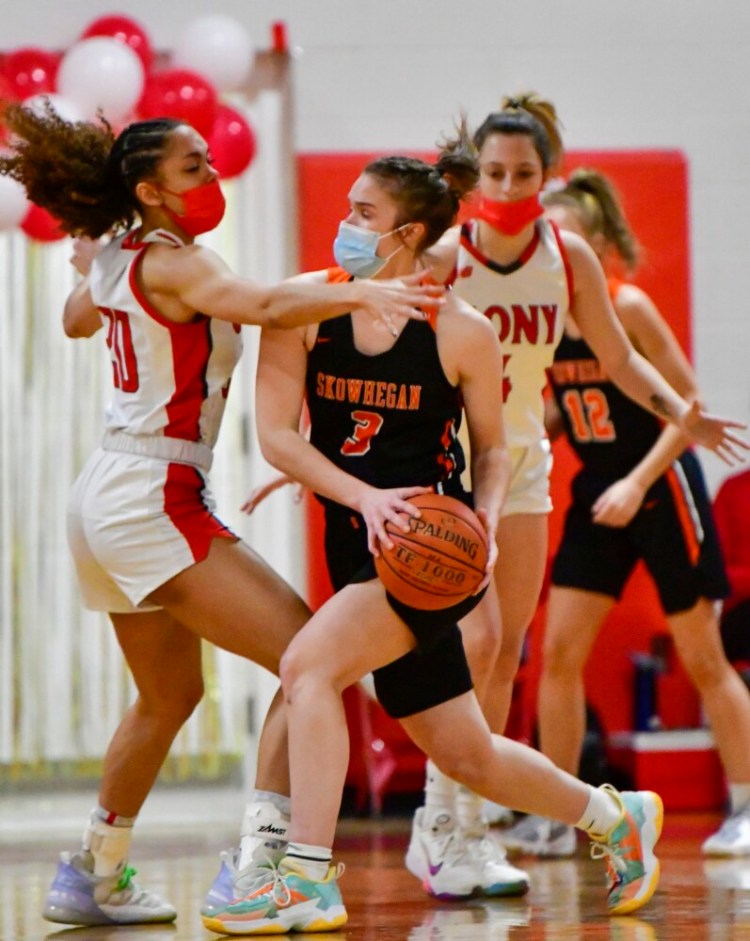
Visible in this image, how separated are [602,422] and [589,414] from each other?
0.16 feet

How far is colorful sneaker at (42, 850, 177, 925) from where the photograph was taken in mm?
3385

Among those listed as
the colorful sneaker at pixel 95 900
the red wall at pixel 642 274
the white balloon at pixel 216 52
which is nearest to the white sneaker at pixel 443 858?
the colorful sneaker at pixel 95 900

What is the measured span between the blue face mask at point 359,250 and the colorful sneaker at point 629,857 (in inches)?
48.8

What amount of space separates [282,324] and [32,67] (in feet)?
9.78

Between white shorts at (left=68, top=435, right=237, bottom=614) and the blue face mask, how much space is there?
1.62ft

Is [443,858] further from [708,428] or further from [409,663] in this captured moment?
[708,428]

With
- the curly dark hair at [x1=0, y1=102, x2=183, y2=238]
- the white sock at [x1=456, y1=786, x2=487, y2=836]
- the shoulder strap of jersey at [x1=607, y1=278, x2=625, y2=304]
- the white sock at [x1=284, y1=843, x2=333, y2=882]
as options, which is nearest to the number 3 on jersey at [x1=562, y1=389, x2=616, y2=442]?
the shoulder strap of jersey at [x1=607, y1=278, x2=625, y2=304]

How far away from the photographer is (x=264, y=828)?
3.09 m

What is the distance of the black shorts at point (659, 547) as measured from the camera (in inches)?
186

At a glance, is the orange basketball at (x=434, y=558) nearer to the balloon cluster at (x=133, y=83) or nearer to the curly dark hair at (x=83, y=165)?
the curly dark hair at (x=83, y=165)

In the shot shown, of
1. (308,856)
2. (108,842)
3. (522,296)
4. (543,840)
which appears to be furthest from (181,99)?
(308,856)

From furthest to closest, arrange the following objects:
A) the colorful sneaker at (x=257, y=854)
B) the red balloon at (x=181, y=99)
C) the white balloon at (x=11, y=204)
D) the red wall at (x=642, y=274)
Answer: the red wall at (x=642, y=274), the red balloon at (x=181, y=99), the white balloon at (x=11, y=204), the colorful sneaker at (x=257, y=854)

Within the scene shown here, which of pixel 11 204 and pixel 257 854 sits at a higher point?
pixel 11 204

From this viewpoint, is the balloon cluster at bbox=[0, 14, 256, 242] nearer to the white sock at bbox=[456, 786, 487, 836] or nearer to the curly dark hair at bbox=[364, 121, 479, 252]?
the curly dark hair at bbox=[364, 121, 479, 252]
